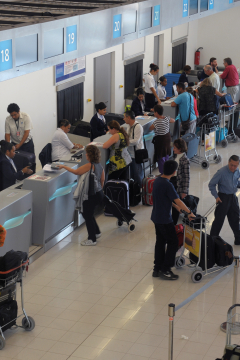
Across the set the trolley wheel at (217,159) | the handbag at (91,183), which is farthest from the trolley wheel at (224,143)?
the handbag at (91,183)

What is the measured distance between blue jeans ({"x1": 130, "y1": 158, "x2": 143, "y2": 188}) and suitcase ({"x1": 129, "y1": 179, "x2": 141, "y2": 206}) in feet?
0.69

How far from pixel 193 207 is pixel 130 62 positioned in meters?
8.38

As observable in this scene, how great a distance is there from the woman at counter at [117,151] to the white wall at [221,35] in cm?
1296

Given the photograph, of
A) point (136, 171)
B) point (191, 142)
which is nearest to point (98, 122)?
point (136, 171)

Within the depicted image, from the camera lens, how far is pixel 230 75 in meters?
14.6

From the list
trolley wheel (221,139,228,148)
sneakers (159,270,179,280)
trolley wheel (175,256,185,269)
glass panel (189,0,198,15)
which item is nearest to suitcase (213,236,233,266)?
trolley wheel (175,256,185,269)

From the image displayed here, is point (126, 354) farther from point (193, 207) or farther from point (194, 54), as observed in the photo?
point (194, 54)

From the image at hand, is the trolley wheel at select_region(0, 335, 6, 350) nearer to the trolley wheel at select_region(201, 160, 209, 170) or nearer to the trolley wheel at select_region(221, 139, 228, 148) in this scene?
the trolley wheel at select_region(201, 160, 209, 170)

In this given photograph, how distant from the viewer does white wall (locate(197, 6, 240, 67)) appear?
19844mm

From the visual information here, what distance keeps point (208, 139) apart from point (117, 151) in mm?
3419

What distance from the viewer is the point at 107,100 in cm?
1448

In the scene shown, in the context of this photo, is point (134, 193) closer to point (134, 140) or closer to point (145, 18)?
point (134, 140)

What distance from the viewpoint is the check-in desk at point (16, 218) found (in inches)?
248

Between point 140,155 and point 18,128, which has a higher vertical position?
point 18,128
